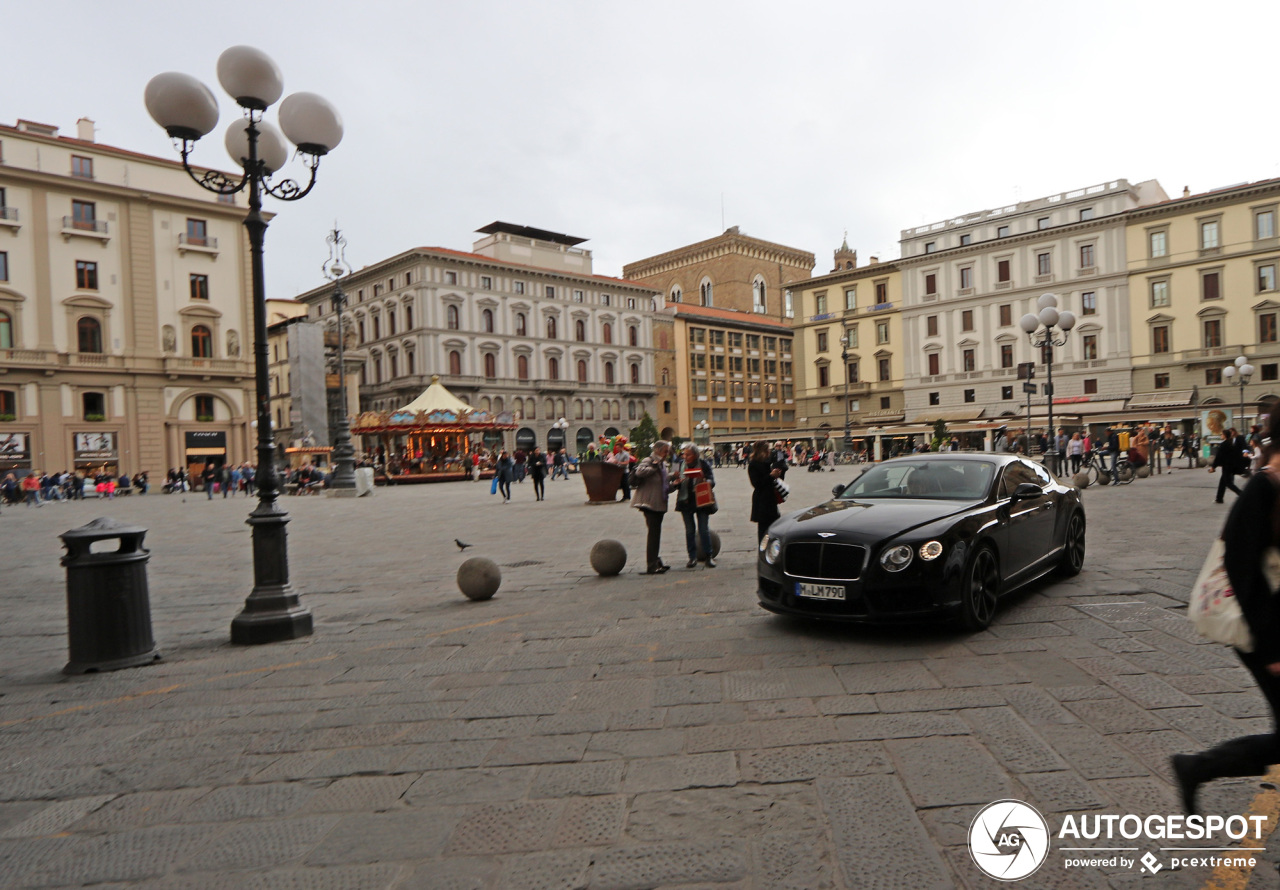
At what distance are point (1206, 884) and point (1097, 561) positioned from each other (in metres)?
6.87

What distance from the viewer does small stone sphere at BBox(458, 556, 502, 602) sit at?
804cm

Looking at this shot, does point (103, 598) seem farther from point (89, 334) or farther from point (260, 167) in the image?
point (89, 334)

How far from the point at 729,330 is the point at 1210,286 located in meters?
42.2

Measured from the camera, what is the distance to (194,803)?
348cm

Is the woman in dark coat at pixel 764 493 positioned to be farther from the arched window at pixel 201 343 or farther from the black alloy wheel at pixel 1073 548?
the arched window at pixel 201 343

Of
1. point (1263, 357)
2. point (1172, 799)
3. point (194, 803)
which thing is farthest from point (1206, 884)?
point (1263, 357)

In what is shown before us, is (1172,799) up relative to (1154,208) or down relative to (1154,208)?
down

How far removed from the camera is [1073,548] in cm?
783

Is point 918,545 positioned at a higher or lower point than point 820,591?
higher

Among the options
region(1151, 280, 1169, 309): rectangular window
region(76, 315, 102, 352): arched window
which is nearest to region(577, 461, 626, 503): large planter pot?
region(76, 315, 102, 352): arched window

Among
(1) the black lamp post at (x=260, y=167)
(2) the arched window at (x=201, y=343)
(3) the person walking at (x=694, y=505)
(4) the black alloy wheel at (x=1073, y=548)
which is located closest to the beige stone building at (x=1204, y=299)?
(4) the black alloy wheel at (x=1073, y=548)

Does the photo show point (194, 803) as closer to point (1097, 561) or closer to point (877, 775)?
point (877, 775)

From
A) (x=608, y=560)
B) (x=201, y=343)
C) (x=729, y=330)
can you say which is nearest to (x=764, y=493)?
(x=608, y=560)

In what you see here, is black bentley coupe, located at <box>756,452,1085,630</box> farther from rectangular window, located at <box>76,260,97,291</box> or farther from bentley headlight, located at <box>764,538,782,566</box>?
rectangular window, located at <box>76,260,97,291</box>
